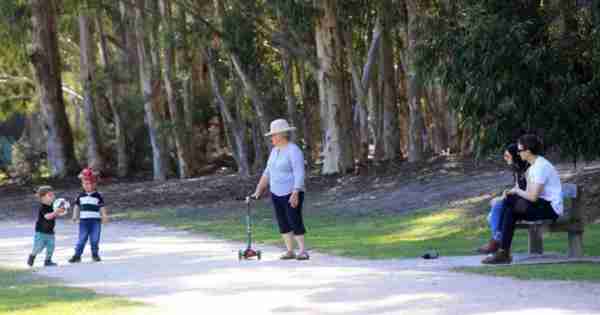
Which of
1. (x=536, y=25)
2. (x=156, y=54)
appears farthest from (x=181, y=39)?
(x=536, y=25)

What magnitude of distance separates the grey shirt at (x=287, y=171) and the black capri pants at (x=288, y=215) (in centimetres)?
9

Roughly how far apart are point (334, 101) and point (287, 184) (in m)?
20.3

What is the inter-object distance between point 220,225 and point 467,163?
1040 cm

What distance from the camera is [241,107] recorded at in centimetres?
4469

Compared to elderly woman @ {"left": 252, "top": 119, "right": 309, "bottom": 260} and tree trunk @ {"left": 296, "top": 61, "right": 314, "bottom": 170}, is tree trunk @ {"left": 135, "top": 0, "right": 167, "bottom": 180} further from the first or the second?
elderly woman @ {"left": 252, "top": 119, "right": 309, "bottom": 260}

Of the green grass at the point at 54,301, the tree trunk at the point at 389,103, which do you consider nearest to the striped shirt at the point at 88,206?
the green grass at the point at 54,301

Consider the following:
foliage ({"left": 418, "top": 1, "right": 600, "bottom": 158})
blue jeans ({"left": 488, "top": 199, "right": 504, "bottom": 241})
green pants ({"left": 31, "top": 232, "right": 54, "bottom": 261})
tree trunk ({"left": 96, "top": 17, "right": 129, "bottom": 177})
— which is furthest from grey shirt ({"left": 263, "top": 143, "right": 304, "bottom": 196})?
tree trunk ({"left": 96, "top": 17, "right": 129, "bottom": 177})

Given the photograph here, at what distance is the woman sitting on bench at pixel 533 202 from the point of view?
14312 millimetres

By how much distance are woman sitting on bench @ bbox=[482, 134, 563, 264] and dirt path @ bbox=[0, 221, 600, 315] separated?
682 millimetres

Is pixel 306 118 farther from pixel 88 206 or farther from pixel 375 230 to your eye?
pixel 88 206

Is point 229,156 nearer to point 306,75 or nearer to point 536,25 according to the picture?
point 306,75

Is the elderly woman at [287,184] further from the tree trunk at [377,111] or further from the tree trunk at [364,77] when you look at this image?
the tree trunk at [377,111]

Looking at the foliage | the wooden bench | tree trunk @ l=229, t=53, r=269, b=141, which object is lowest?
the wooden bench

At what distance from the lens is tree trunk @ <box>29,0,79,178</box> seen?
4397 centimetres
